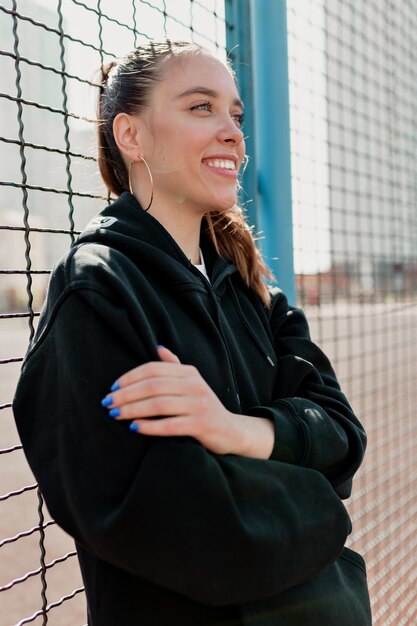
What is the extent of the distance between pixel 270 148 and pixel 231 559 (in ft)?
4.46

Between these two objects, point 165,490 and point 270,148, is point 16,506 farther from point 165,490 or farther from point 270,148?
point 165,490

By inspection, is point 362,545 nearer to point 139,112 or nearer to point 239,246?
point 239,246

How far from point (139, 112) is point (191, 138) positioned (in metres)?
0.16

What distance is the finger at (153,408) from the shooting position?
0.95 m

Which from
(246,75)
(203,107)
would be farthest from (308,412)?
(246,75)

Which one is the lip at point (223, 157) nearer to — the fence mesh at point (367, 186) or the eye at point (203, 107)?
the eye at point (203, 107)

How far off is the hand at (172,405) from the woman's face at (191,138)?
49 centimetres

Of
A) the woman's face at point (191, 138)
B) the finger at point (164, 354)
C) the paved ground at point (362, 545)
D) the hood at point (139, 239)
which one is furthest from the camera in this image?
the paved ground at point (362, 545)

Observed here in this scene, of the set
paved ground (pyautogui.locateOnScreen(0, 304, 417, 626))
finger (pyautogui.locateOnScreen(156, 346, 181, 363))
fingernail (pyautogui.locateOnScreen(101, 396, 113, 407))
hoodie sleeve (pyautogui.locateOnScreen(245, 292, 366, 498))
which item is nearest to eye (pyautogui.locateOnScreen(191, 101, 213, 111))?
hoodie sleeve (pyautogui.locateOnScreen(245, 292, 366, 498))

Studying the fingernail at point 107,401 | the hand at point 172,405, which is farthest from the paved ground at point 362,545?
the fingernail at point 107,401

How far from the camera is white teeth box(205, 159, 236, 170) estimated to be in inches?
54.0

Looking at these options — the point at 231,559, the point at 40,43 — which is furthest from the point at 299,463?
the point at 40,43

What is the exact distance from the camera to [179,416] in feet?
3.21

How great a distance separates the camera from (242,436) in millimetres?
1070
